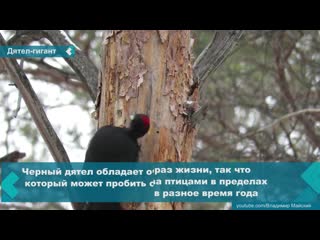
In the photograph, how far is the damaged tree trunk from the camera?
1997 mm

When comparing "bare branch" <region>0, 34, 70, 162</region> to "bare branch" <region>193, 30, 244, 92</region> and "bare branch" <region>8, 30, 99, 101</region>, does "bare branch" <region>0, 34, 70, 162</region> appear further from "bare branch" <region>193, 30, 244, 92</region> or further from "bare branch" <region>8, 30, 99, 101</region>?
"bare branch" <region>193, 30, 244, 92</region>

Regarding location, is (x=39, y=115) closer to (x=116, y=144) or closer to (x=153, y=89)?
(x=116, y=144)

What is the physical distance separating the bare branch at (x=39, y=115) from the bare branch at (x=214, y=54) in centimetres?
57

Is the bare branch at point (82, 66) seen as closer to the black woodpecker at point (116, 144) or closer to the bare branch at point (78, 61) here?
the bare branch at point (78, 61)

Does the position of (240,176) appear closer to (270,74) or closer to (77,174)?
(77,174)

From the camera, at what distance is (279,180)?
275 cm

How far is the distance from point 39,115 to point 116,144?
0.93ft

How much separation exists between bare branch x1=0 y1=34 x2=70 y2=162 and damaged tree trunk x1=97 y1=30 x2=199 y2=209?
8.7 inches

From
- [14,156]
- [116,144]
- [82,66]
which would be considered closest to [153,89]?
[116,144]

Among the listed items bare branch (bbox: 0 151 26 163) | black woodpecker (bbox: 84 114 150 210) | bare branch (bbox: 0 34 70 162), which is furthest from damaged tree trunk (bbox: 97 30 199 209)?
bare branch (bbox: 0 151 26 163)

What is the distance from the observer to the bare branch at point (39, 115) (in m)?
1.91
